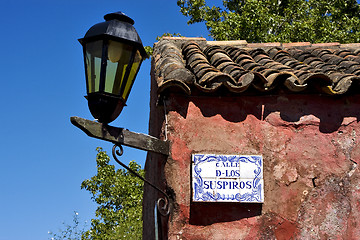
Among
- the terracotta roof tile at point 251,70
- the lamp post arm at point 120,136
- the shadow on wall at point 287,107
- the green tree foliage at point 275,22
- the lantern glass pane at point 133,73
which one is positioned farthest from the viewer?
the green tree foliage at point 275,22

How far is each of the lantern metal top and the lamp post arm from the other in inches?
24.9

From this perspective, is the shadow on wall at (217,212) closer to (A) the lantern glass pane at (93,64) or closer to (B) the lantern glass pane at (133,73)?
(B) the lantern glass pane at (133,73)

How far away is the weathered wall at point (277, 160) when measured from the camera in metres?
4.18

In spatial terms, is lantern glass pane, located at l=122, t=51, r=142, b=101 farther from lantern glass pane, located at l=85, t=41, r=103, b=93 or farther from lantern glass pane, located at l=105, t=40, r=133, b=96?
lantern glass pane, located at l=85, t=41, r=103, b=93

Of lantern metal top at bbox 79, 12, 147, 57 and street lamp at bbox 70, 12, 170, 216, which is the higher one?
lantern metal top at bbox 79, 12, 147, 57

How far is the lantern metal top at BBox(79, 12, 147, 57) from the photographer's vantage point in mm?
3664

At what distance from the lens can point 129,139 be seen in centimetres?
392

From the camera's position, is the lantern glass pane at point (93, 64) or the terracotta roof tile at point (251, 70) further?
the terracotta roof tile at point (251, 70)

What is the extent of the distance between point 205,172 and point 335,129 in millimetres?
1308

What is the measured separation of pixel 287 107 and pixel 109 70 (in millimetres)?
1765

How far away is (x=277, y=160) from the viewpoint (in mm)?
4371

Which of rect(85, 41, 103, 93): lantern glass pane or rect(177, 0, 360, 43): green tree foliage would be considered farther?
rect(177, 0, 360, 43): green tree foliage

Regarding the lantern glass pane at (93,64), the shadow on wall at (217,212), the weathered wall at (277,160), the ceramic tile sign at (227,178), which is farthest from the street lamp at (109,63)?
the shadow on wall at (217,212)

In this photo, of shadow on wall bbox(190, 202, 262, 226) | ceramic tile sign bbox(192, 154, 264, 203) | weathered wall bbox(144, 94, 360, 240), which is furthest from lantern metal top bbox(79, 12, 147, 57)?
shadow on wall bbox(190, 202, 262, 226)
